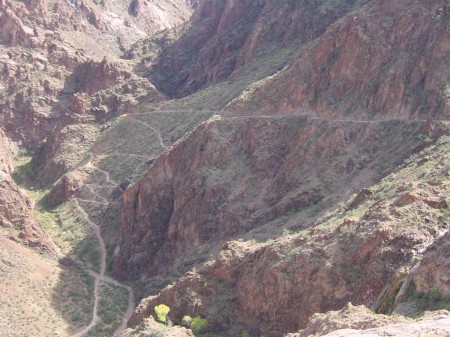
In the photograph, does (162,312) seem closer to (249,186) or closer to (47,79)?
(249,186)

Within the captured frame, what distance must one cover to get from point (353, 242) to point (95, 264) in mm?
35972

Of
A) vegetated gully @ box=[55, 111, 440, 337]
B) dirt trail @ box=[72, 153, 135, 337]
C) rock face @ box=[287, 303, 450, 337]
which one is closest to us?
rock face @ box=[287, 303, 450, 337]

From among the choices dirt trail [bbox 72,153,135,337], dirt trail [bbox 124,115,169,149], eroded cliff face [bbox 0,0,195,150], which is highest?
eroded cliff face [bbox 0,0,195,150]

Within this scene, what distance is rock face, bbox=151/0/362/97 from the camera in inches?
3649

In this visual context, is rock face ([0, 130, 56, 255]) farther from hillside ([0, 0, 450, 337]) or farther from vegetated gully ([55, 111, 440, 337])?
vegetated gully ([55, 111, 440, 337])

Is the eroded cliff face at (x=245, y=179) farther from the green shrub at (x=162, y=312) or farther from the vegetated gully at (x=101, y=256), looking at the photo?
the green shrub at (x=162, y=312)

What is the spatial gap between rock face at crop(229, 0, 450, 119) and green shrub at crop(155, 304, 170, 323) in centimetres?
2776

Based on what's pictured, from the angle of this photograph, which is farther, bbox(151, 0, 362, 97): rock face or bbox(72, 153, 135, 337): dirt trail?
bbox(151, 0, 362, 97): rock face

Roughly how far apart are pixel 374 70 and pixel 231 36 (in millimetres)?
56768

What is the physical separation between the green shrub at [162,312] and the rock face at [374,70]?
27764 millimetres

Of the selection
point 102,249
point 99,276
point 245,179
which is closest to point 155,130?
point 102,249

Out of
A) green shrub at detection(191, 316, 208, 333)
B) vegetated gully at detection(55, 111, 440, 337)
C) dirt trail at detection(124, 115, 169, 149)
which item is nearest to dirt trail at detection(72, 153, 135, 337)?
vegetated gully at detection(55, 111, 440, 337)

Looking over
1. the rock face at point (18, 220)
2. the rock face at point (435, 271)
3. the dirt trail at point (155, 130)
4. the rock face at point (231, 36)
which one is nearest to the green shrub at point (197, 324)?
the rock face at point (435, 271)

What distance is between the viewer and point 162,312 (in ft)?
126
